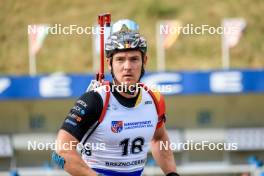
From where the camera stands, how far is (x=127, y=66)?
5234 mm

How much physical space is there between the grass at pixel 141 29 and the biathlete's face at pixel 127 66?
2382 cm

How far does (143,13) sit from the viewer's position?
3375 centimetres

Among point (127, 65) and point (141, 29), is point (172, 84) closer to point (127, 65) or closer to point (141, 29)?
point (127, 65)

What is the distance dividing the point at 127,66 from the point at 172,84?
518 inches

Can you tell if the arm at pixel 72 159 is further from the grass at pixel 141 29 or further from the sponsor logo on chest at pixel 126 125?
the grass at pixel 141 29

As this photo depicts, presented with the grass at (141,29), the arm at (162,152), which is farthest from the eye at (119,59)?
the grass at (141,29)

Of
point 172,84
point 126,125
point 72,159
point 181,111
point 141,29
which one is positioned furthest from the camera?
point 141,29

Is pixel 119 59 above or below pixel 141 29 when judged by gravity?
below

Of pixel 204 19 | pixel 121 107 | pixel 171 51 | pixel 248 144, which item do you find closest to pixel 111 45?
pixel 121 107

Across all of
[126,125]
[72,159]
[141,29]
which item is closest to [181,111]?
[141,29]

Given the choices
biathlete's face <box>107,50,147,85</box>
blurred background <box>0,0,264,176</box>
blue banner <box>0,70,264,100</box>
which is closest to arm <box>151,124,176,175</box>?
biathlete's face <box>107,50,147,85</box>

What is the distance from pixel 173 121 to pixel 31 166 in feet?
12.8

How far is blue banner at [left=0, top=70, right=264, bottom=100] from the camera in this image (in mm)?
18344

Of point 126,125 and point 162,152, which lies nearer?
point 126,125
